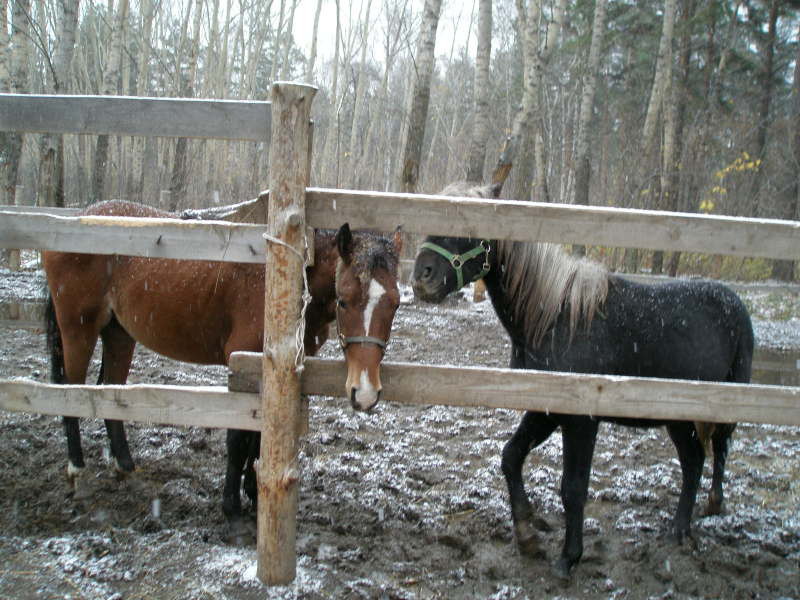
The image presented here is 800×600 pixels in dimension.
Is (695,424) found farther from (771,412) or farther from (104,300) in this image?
(104,300)

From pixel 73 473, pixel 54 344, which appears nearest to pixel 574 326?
pixel 73 473

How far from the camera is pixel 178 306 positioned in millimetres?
3691

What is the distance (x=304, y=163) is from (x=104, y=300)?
6.92 feet

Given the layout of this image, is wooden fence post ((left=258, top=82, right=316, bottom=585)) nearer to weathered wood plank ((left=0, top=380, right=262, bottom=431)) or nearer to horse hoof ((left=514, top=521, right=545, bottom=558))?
weathered wood plank ((left=0, top=380, right=262, bottom=431))

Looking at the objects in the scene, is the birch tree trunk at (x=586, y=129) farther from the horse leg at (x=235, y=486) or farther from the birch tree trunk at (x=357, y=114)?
the horse leg at (x=235, y=486)

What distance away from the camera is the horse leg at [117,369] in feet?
13.3

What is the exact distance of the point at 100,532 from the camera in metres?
3.21

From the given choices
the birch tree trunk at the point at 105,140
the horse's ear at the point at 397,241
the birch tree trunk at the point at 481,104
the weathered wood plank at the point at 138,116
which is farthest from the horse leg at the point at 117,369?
the birch tree trunk at the point at 105,140

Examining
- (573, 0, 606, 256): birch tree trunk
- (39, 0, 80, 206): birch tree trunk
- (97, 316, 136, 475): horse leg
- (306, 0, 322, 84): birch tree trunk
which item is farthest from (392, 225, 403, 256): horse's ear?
(306, 0, 322, 84): birch tree trunk

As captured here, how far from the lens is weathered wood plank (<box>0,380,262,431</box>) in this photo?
2725 millimetres

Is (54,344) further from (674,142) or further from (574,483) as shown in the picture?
(674,142)

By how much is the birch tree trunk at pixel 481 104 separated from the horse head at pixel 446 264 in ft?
21.9

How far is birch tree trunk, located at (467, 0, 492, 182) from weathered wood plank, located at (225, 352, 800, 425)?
734 cm

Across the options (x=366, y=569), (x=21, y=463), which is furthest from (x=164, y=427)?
(x=366, y=569)
